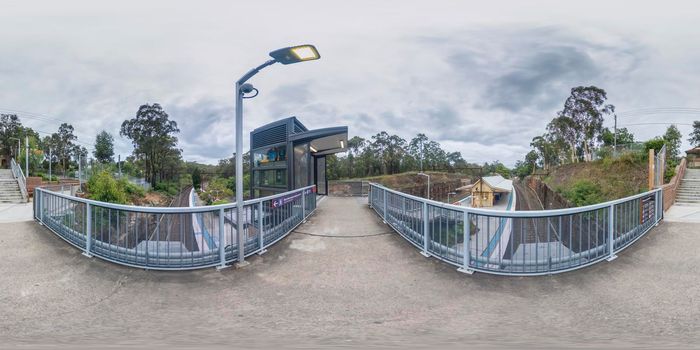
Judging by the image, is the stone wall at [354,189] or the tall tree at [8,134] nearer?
the stone wall at [354,189]

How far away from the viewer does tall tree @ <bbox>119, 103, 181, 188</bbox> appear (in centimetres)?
3538

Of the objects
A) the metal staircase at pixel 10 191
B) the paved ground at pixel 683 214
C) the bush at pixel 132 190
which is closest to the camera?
the paved ground at pixel 683 214

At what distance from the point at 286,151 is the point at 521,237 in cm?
954

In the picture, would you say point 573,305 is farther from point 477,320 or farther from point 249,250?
point 249,250

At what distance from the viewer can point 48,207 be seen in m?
7.06

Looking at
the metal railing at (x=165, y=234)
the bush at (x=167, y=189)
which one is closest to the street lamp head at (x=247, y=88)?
the metal railing at (x=165, y=234)

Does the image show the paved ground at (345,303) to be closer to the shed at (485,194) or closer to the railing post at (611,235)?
the railing post at (611,235)

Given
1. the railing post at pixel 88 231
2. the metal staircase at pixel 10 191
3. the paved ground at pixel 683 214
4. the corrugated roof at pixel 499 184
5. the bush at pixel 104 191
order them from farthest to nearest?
the corrugated roof at pixel 499 184 < the bush at pixel 104 191 < the metal staircase at pixel 10 191 < the paved ground at pixel 683 214 < the railing post at pixel 88 231

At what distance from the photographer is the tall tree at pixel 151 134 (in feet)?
116

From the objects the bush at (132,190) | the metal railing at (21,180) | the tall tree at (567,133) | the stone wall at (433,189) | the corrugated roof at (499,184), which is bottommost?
the stone wall at (433,189)

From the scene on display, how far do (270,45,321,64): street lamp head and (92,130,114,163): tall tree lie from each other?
53716 millimetres

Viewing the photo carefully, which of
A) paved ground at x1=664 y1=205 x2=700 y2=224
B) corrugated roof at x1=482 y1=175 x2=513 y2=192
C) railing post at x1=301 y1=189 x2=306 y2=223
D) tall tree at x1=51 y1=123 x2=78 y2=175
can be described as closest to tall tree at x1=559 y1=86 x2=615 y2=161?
corrugated roof at x1=482 y1=175 x2=513 y2=192

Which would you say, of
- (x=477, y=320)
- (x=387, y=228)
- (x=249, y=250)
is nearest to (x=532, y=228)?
(x=477, y=320)

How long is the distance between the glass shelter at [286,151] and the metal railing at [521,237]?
713 centimetres
